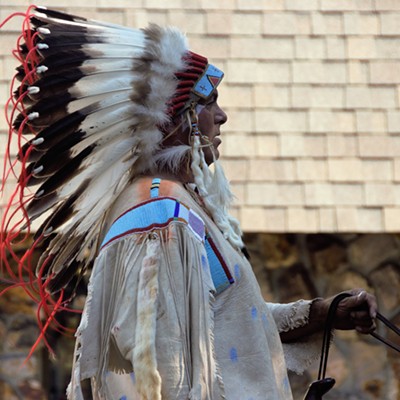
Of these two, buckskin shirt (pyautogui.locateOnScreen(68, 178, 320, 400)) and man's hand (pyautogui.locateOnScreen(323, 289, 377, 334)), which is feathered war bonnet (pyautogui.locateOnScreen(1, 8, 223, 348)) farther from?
man's hand (pyautogui.locateOnScreen(323, 289, 377, 334))

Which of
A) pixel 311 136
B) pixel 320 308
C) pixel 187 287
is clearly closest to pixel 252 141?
pixel 311 136

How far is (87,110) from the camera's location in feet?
12.8

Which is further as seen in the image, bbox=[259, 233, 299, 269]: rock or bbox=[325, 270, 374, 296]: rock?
bbox=[325, 270, 374, 296]: rock

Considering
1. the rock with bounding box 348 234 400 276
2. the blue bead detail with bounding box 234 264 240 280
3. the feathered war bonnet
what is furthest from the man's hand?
the rock with bounding box 348 234 400 276

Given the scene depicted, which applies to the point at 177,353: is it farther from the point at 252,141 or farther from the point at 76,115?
the point at 252,141

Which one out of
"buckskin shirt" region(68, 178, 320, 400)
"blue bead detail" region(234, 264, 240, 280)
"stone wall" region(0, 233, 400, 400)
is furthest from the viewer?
"stone wall" region(0, 233, 400, 400)

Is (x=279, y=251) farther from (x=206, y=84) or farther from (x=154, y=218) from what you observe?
(x=154, y=218)

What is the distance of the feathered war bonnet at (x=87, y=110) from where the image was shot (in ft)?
12.8

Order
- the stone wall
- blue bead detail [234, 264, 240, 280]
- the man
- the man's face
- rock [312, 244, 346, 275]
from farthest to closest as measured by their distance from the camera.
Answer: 1. rock [312, 244, 346, 275]
2. the stone wall
3. the man's face
4. blue bead detail [234, 264, 240, 280]
5. the man

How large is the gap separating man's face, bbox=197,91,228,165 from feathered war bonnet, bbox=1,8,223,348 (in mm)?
62

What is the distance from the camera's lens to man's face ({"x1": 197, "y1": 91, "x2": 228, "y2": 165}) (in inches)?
158

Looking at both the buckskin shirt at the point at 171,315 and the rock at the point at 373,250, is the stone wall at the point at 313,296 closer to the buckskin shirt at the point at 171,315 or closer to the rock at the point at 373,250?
the rock at the point at 373,250

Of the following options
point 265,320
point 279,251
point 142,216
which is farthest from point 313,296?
point 142,216

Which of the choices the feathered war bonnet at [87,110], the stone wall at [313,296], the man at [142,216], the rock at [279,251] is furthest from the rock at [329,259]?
the feathered war bonnet at [87,110]
